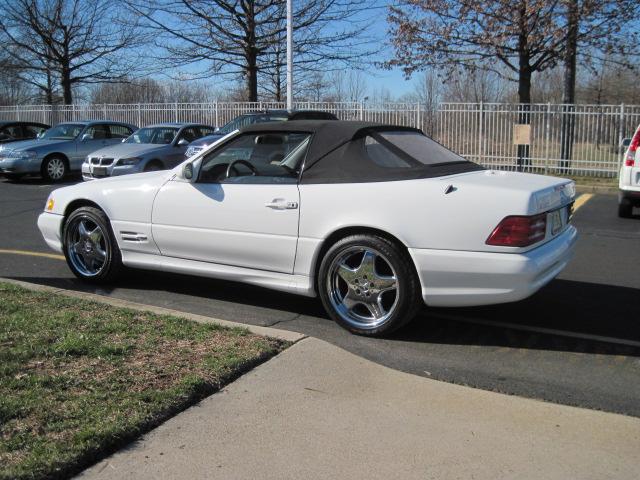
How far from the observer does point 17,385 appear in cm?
348

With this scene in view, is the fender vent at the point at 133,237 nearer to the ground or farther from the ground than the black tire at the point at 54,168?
nearer to the ground

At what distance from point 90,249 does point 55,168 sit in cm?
1129

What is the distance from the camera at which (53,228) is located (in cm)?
622

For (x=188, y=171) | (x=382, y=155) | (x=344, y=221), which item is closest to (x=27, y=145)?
(x=188, y=171)

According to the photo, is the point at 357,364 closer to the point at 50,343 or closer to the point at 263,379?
the point at 263,379

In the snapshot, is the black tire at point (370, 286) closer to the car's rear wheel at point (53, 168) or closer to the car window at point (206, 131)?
the car window at point (206, 131)

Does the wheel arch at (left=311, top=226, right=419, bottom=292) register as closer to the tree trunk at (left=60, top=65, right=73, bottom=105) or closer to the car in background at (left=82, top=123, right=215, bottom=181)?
A: the car in background at (left=82, top=123, right=215, bottom=181)

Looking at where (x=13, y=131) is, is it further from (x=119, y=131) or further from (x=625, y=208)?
(x=625, y=208)

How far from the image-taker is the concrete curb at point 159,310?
4.51 meters

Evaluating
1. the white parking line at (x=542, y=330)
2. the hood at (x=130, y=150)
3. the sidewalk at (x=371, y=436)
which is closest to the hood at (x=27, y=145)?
the hood at (x=130, y=150)

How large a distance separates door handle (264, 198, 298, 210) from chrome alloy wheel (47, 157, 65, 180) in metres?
12.9

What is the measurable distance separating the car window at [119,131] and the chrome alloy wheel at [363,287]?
46.3 ft

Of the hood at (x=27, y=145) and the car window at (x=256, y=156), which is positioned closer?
the car window at (x=256, y=156)

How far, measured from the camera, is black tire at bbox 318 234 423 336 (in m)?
4.49
